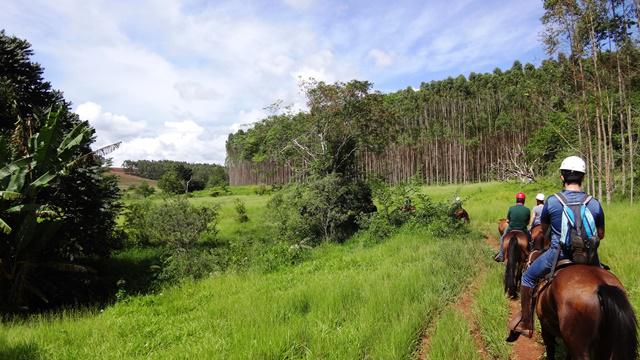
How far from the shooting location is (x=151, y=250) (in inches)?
745

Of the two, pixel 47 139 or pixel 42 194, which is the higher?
pixel 47 139

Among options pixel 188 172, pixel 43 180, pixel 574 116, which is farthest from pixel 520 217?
pixel 188 172

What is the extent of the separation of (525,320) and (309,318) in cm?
309

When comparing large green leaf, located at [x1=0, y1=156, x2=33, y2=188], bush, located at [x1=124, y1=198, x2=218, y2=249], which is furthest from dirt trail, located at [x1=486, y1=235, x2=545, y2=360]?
bush, located at [x1=124, y1=198, x2=218, y2=249]

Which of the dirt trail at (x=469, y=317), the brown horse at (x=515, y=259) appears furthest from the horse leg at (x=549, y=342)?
the brown horse at (x=515, y=259)

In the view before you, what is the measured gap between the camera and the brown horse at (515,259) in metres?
7.98

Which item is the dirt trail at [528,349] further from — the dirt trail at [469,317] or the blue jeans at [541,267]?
the blue jeans at [541,267]

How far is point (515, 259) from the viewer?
27.5 feet

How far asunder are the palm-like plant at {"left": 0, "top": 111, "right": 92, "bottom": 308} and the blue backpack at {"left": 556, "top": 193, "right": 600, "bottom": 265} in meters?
10.0

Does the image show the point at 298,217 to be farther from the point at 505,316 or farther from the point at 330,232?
the point at 505,316

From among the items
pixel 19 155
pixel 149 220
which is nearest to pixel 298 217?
pixel 149 220

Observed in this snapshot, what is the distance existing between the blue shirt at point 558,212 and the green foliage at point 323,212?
13.0m

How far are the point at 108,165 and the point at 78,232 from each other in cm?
228

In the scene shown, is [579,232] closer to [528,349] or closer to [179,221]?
[528,349]
